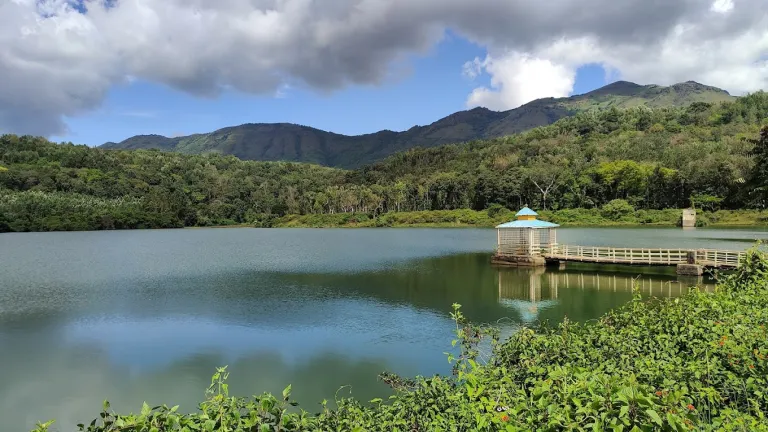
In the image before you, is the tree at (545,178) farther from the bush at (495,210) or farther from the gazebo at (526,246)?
the gazebo at (526,246)

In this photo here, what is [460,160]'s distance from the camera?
5064 inches

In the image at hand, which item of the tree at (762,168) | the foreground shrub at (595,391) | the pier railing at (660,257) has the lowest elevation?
the pier railing at (660,257)

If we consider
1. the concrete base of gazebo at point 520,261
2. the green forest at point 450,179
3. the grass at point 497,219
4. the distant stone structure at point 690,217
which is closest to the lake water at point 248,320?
the concrete base of gazebo at point 520,261

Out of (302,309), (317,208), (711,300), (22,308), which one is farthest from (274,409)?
(317,208)

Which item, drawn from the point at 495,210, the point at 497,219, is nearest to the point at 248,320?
the point at 497,219

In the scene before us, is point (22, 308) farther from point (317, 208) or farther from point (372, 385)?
point (317, 208)

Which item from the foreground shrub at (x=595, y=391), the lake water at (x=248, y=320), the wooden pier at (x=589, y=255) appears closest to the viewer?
the foreground shrub at (x=595, y=391)

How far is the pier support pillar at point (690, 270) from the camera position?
23016 millimetres

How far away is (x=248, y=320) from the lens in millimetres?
17438

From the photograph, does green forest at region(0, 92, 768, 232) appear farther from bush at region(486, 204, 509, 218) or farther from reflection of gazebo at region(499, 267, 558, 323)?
reflection of gazebo at region(499, 267, 558, 323)

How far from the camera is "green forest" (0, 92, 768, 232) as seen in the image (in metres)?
74.2

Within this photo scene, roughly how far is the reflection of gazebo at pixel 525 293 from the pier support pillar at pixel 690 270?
6.62 metres

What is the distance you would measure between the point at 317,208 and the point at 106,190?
4765 centimetres

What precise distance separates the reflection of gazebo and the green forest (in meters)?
27.5
